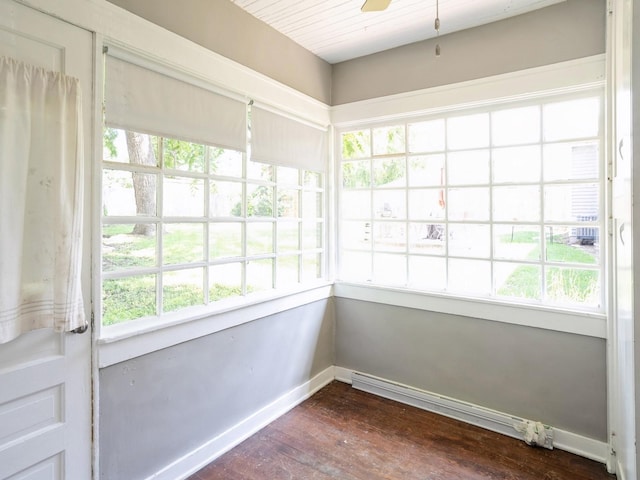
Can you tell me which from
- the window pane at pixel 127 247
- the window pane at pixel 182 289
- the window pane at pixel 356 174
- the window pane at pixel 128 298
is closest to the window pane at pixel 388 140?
the window pane at pixel 356 174

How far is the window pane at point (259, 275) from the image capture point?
7.34 feet

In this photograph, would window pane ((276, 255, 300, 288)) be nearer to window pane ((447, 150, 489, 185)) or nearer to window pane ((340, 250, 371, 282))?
window pane ((340, 250, 371, 282))

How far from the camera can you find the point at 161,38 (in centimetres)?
164

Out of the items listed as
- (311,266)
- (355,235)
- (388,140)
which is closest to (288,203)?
(311,266)

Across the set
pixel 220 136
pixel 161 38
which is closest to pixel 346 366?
pixel 220 136

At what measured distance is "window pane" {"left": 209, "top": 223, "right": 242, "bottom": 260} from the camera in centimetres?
199

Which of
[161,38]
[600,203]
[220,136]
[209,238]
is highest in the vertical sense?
[161,38]

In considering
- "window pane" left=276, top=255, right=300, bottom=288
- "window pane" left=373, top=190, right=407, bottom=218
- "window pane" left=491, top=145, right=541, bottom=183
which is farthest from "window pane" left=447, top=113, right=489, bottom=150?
"window pane" left=276, top=255, right=300, bottom=288

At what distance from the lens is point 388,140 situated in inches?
108

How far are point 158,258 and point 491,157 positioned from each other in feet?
7.13

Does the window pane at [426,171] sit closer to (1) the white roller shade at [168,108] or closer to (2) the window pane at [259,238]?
(2) the window pane at [259,238]

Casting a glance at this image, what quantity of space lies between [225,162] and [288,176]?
610 mm

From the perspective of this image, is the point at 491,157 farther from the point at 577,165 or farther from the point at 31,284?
the point at 31,284

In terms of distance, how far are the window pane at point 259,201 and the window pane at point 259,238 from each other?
7 cm
